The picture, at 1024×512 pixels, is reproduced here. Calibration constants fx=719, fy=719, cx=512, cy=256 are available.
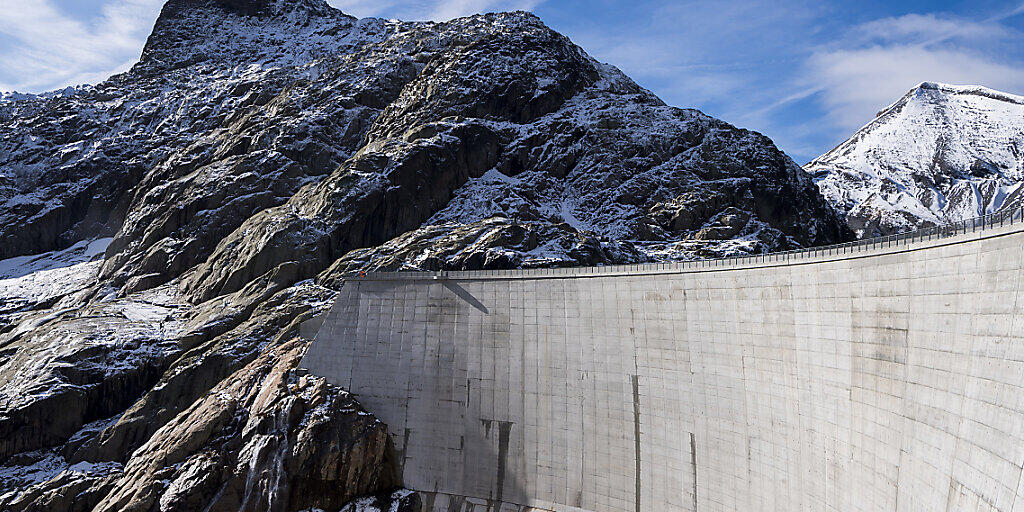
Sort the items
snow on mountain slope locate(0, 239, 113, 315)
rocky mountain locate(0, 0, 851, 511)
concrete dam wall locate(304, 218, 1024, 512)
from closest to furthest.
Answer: concrete dam wall locate(304, 218, 1024, 512), rocky mountain locate(0, 0, 851, 511), snow on mountain slope locate(0, 239, 113, 315)

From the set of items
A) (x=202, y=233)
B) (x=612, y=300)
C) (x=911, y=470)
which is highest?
(x=202, y=233)

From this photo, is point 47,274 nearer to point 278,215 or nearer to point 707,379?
point 278,215

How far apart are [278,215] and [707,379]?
65.2m

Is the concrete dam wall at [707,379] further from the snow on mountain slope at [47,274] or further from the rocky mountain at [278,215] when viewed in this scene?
the snow on mountain slope at [47,274]

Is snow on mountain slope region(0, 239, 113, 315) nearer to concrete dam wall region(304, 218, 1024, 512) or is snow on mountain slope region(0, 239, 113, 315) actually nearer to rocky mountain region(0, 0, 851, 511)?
rocky mountain region(0, 0, 851, 511)

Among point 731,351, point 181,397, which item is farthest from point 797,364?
point 181,397

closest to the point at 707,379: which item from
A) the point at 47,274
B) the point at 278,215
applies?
the point at 278,215

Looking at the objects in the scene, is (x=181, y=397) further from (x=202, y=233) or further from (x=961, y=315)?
(x=961, y=315)

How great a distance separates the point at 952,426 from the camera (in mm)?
27641

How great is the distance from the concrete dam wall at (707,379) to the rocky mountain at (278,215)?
6621mm

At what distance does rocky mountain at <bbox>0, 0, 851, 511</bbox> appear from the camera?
56500 millimetres

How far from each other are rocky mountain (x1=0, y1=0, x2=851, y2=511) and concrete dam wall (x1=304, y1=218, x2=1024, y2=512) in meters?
6.62

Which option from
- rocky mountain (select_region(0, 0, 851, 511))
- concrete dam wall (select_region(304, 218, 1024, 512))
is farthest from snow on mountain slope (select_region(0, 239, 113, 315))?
concrete dam wall (select_region(304, 218, 1024, 512))

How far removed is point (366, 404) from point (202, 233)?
5392 centimetres
